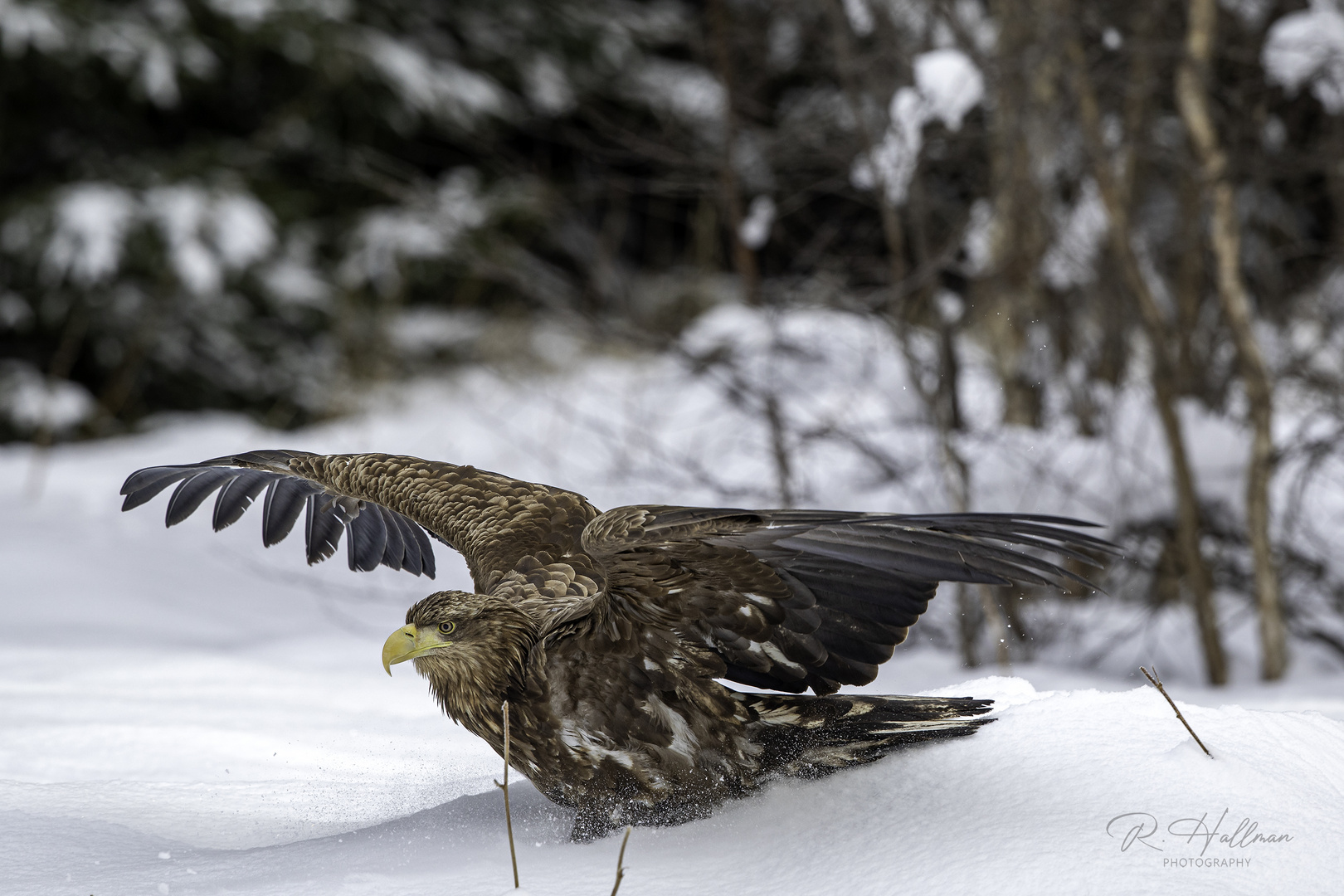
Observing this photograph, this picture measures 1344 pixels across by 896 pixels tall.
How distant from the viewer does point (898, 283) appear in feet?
15.5

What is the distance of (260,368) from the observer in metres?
10.4

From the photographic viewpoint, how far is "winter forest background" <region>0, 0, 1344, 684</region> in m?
4.74

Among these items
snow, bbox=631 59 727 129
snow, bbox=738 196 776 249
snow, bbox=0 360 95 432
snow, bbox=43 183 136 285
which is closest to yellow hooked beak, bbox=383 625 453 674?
snow, bbox=738 196 776 249

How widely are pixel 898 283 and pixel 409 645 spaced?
2986 mm

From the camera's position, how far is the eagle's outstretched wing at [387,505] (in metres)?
2.87

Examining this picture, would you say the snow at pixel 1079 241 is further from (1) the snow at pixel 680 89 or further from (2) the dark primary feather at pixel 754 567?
(2) the dark primary feather at pixel 754 567

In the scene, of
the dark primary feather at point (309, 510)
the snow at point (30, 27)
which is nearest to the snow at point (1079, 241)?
the dark primary feather at point (309, 510)

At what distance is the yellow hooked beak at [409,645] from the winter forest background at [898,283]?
8.83ft

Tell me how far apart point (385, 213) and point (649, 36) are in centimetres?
296

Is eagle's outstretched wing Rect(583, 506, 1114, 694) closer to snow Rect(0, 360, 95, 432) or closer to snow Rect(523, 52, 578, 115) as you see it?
snow Rect(0, 360, 95, 432)

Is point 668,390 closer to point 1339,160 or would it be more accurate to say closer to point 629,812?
point 1339,160

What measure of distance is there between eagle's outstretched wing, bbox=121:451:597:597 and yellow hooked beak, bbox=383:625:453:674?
396mm

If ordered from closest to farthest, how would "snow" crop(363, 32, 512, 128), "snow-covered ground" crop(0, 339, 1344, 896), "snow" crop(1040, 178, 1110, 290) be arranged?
1. "snow-covered ground" crop(0, 339, 1344, 896)
2. "snow" crop(1040, 178, 1110, 290)
3. "snow" crop(363, 32, 512, 128)

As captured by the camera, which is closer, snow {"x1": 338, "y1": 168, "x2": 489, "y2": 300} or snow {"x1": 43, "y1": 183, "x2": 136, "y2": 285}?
snow {"x1": 43, "y1": 183, "x2": 136, "y2": 285}
